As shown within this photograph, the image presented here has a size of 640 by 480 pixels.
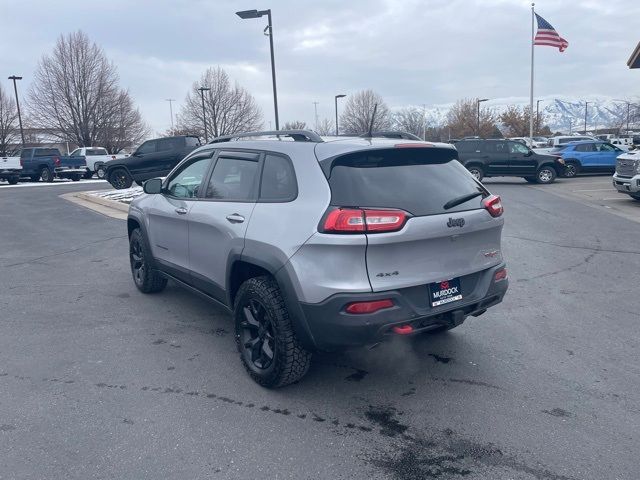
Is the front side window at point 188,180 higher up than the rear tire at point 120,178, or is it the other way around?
the front side window at point 188,180

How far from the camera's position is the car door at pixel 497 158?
21062 mm

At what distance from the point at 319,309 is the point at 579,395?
6.49ft

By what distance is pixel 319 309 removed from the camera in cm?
350

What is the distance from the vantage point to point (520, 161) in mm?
21062

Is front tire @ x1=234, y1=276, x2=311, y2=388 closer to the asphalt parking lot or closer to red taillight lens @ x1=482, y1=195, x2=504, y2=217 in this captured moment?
the asphalt parking lot

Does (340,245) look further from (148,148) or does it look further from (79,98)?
(79,98)

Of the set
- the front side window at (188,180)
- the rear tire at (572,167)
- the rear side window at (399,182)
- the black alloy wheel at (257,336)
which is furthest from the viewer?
the rear tire at (572,167)

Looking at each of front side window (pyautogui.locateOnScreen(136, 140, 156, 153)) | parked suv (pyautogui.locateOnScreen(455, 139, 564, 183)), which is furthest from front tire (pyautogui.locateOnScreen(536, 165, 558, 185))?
front side window (pyautogui.locateOnScreen(136, 140, 156, 153))

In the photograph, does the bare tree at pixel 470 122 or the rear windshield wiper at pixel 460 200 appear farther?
the bare tree at pixel 470 122

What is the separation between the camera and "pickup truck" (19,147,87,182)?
29766 millimetres

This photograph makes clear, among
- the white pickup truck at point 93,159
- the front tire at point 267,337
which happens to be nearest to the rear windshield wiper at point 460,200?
the front tire at point 267,337

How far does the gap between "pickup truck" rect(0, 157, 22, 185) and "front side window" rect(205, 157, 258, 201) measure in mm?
27660

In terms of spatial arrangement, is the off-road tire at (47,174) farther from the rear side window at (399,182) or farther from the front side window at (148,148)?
the rear side window at (399,182)

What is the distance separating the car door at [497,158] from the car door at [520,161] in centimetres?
15
